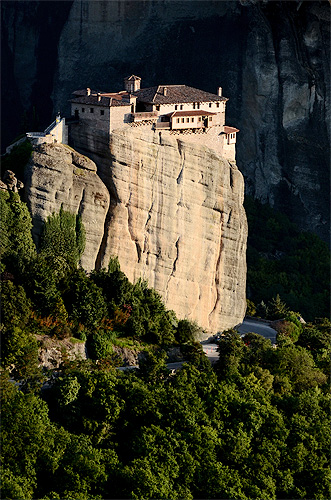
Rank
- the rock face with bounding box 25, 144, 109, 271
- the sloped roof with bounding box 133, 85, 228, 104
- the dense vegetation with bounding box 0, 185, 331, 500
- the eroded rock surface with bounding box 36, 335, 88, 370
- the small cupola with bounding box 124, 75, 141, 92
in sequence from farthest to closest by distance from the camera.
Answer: the small cupola with bounding box 124, 75, 141, 92 < the sloped roof with bounding box 133, 85, 228, 104 < the rock face with bounding box 25, 144, 109, 271 < the eroded rock surface with bounding box 36, 335, 88, 370 < the dense vegetation with bounding box 0, 185, 331, 500

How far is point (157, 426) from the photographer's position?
4797 centimetres

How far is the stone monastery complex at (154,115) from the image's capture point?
185 feet

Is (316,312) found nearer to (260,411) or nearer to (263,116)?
(263,116)

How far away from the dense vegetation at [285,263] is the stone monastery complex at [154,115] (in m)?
16.4

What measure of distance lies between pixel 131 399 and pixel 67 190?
10.1 m

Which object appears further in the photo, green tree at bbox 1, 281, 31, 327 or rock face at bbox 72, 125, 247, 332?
rock face at bbox 72, 125, 247, 332

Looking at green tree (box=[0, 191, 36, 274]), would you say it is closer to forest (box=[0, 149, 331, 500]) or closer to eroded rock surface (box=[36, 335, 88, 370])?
forest (box=[0, 149, 331, 500])

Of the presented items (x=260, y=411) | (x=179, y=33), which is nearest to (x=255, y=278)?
(x=179, y=33)

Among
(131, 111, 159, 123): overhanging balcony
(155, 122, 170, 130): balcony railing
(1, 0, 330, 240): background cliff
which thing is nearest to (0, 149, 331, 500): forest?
(131, 111, 159, 123): overhanging balcony

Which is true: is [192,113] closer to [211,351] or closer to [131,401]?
[211,351]

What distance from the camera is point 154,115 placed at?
57.7 meters

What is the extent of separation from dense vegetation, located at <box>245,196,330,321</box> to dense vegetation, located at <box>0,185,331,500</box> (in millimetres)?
19399

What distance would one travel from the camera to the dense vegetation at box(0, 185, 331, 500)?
45.4 m

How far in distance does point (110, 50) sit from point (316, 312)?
20.0m
